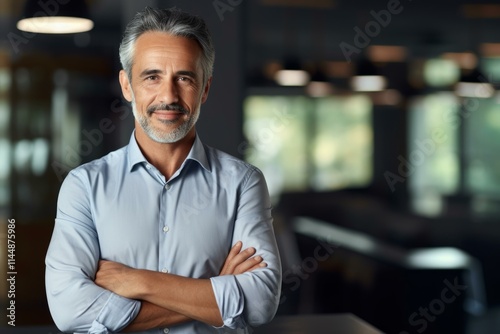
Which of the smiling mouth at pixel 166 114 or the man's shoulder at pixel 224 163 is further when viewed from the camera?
the man's shoulder at pixel 224 163

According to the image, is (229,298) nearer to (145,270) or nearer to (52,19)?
(145,270)

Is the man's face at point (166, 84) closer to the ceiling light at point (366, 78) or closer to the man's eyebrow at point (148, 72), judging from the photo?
the man's eyebrow at point (148, 72)

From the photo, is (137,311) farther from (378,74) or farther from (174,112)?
(378,74)

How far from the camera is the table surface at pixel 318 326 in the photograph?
2328 millimetres

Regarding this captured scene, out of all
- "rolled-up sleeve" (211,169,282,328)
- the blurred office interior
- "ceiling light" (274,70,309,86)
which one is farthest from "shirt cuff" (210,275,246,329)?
"ceiling light" (274,70,309,86)

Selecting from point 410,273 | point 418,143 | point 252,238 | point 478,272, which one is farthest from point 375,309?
point 252,238

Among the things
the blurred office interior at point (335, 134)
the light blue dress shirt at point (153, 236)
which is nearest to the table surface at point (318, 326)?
the light blue dress shirt at point (153, 236)

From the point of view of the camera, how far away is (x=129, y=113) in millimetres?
4543

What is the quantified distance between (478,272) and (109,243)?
3.61 m

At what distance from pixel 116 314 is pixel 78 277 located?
109mm

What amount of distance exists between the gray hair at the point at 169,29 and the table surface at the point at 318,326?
93cm

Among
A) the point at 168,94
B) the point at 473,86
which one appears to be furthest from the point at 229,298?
the point at 473,86

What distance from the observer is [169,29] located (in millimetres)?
1656

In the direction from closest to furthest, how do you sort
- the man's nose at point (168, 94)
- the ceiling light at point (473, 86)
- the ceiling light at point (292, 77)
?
the man's nose at point (168, 94) < the ceiling light at point (292, 77) < the ceiling light at point (473, 86)
